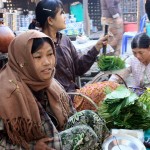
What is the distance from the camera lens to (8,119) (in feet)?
6.66

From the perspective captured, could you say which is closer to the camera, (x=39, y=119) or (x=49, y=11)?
(x=39, y=119)

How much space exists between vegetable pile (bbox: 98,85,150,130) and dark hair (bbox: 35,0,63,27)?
1.24m

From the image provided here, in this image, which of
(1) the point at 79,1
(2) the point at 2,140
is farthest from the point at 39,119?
(1) the point at 79,1

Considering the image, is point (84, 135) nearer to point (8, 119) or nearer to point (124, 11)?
point (8, 119)

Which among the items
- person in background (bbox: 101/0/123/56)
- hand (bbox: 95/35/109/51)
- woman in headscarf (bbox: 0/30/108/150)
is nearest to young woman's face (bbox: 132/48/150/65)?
hand (bbox: 95/35/109/51)

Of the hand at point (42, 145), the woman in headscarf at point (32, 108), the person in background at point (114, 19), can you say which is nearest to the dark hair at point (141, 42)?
the woman in headscarf at point (32, 108)

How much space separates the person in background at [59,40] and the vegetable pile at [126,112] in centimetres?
89

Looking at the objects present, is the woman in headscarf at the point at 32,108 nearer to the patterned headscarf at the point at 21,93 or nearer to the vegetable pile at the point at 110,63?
the patterned headscarf at the point at 21,93

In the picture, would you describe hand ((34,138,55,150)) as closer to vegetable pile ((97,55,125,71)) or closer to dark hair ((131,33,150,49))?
vegetable pile ((97,55,125,71))

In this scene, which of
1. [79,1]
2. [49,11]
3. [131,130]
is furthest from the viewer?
[79,1]

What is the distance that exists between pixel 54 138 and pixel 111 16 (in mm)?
5809

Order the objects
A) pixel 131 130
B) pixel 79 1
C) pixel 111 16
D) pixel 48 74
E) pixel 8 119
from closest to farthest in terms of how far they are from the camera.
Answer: pixel 8 119
pixel 48 74
pixel 131 130
pixel 111 16
pixel 79 1

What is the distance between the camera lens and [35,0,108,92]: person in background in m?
3.36

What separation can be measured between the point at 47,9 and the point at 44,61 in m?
1.29
